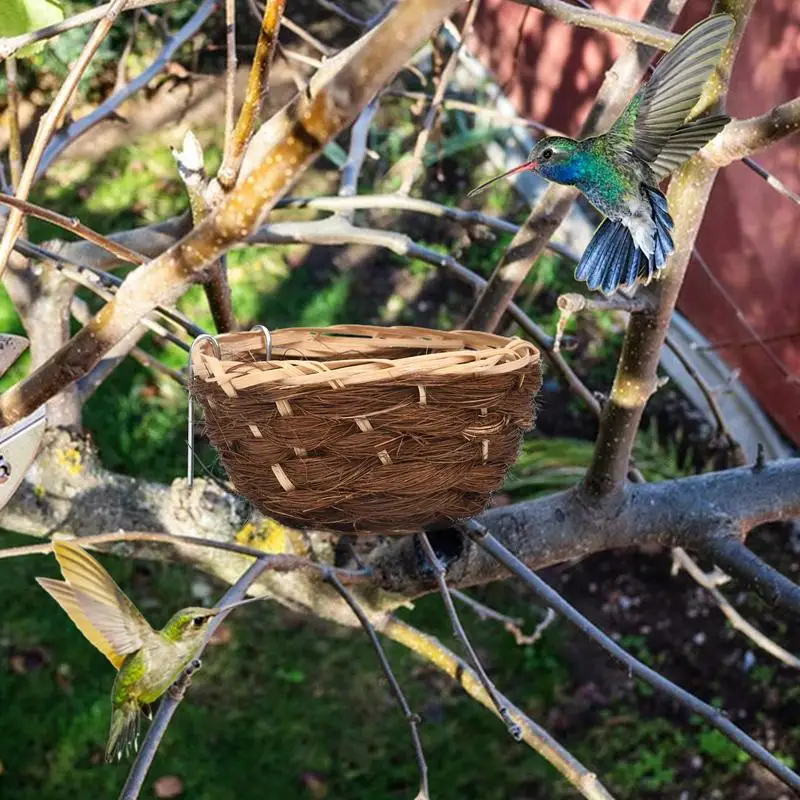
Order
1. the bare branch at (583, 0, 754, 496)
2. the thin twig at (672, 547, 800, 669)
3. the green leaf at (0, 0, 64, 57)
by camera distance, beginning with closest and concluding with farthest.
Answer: the green leaf at (0, 0, 64, 57) < the bare branch at (583, 0, 754, 496) < the thin twig at (672, 547, 800, 669)

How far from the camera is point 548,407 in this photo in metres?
3.84

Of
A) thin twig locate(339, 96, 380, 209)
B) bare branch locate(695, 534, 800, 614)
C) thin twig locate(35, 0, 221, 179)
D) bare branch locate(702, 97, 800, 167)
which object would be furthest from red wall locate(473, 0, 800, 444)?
bare branch locate(702, 97, 800, 167)

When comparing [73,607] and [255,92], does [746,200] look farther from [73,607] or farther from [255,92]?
[73,607]

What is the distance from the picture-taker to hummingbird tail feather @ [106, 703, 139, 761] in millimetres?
940

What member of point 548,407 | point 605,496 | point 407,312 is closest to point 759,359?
point 548,407

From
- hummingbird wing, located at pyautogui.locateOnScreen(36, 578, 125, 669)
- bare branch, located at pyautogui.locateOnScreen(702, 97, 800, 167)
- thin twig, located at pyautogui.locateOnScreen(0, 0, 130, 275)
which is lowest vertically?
hummingbird wing, located at pyautogui.locateOnScreen(36, 578, 125, 669)

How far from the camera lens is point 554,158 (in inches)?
29.7

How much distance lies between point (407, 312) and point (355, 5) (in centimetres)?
188

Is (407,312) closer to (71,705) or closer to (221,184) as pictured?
(71,705)

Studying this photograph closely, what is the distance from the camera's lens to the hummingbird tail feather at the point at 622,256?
70 centimetres

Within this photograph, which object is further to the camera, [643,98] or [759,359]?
[759,359]

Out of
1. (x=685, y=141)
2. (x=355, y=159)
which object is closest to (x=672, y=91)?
(x=685, y=141)

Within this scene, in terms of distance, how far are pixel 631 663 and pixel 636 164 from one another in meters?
0.68

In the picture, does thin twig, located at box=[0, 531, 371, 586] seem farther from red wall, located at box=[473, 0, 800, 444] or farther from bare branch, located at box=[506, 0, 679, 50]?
red wall, located at box=[473, 0, 800, 444]
